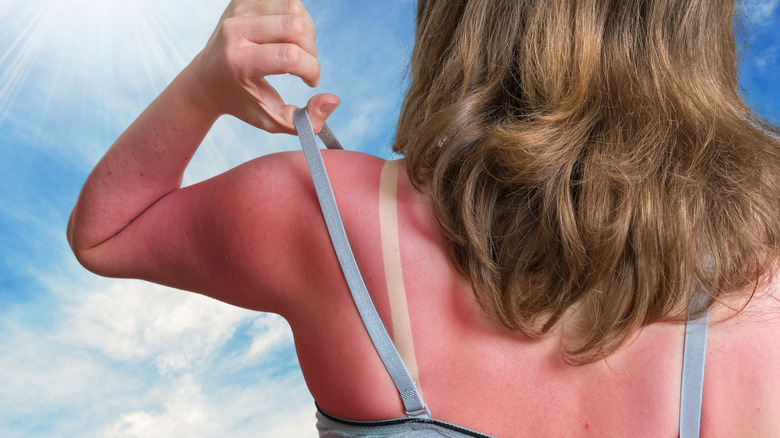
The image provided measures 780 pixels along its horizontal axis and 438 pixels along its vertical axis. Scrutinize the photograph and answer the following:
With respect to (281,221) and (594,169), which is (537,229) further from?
(281,221)

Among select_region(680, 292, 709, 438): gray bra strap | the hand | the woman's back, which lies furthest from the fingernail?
select_region(680, 292, 709, 438): gray bra strap

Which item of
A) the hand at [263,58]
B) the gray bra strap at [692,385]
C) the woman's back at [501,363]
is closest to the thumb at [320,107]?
the hand at [263,58]

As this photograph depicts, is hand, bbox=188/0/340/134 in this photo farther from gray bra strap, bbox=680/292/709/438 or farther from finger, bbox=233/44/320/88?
gray bra strap, bbox=680/292/709/438

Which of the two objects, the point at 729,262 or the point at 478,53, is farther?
the point at 478,53

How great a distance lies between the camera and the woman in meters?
1.05

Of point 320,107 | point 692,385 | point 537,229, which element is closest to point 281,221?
point 320,107

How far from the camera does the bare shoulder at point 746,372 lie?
1.03 metres

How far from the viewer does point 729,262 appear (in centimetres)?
105

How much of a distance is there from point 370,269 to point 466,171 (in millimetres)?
224

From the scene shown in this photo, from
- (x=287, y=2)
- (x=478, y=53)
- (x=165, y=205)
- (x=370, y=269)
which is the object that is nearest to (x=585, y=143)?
(x=478, y=53)

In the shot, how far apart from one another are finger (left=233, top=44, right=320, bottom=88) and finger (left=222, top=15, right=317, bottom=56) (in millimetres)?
17

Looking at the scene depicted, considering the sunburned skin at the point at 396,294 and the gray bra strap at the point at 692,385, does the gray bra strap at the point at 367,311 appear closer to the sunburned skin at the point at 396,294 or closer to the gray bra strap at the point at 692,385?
the sunburned skin at the point at 396,294

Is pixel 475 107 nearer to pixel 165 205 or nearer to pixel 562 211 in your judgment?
pixel 562 211

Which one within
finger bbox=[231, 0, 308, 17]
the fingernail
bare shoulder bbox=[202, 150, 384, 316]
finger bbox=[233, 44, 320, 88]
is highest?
finger bbox=[231, 0, 308, 17]
